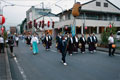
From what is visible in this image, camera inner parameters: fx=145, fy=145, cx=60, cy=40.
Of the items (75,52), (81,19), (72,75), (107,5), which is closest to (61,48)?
(72,75)

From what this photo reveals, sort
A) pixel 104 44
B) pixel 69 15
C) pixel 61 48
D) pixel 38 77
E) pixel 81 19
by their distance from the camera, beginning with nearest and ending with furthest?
1. pixel 38 77
2. pixel 61 48
3. pixel 104 44
4. pixel 81 19
5. pixel 69 15

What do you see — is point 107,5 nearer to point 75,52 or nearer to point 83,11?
point 83,11

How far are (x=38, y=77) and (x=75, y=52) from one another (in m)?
7.39

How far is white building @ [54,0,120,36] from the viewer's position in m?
29.7

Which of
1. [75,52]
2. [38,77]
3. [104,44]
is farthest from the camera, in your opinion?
[104,44]

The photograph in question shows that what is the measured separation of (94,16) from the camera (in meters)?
31.8

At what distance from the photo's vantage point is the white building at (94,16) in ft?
97.4

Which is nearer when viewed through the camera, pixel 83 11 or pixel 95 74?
pixel 95 74

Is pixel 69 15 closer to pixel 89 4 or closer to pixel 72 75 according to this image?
pixel 89 4

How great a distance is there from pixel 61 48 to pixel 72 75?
2576mm

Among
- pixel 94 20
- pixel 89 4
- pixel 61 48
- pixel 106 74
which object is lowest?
pixel 106 74

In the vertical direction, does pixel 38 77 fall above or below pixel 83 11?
below

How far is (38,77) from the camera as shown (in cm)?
→ 594

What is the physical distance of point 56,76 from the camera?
237 inches
